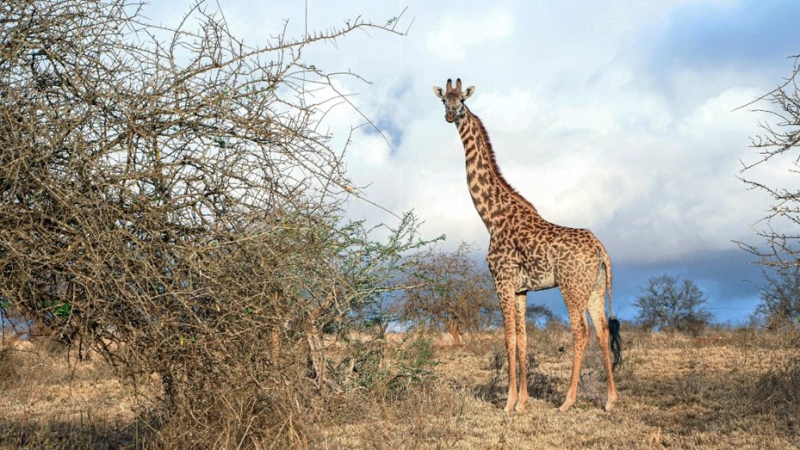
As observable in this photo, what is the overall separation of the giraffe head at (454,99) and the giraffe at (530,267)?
15 millimetres

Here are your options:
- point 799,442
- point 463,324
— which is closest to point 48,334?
point 799,442

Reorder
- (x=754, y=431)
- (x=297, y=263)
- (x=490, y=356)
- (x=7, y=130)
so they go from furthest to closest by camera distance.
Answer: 1. (x=490, y=356)
2. (x=754, y=431)
3. (x=297, y=263)
4. (x=7, y=130)

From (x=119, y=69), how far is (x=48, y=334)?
1939 mm

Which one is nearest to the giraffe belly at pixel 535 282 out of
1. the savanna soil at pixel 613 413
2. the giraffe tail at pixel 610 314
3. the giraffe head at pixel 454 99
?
the giraffe tail at pixel 610 314

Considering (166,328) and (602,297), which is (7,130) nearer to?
(166,328)

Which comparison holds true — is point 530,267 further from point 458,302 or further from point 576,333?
point 458,302

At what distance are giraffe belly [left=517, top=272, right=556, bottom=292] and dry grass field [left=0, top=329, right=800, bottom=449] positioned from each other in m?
1.53

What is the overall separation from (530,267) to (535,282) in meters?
0.21

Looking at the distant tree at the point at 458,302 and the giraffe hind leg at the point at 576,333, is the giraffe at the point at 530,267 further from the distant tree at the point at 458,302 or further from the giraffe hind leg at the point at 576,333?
the distant tree at the point at 458,302

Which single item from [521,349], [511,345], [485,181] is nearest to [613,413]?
[521,349]

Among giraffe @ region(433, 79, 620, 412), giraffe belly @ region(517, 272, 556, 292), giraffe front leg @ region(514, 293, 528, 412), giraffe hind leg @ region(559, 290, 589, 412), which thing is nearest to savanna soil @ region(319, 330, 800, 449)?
giraffe front leg @ region(514, 293, 528, 412)

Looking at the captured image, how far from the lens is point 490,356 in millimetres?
15680

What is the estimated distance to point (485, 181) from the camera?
1103 cm

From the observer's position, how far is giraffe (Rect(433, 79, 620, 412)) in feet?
31.9
